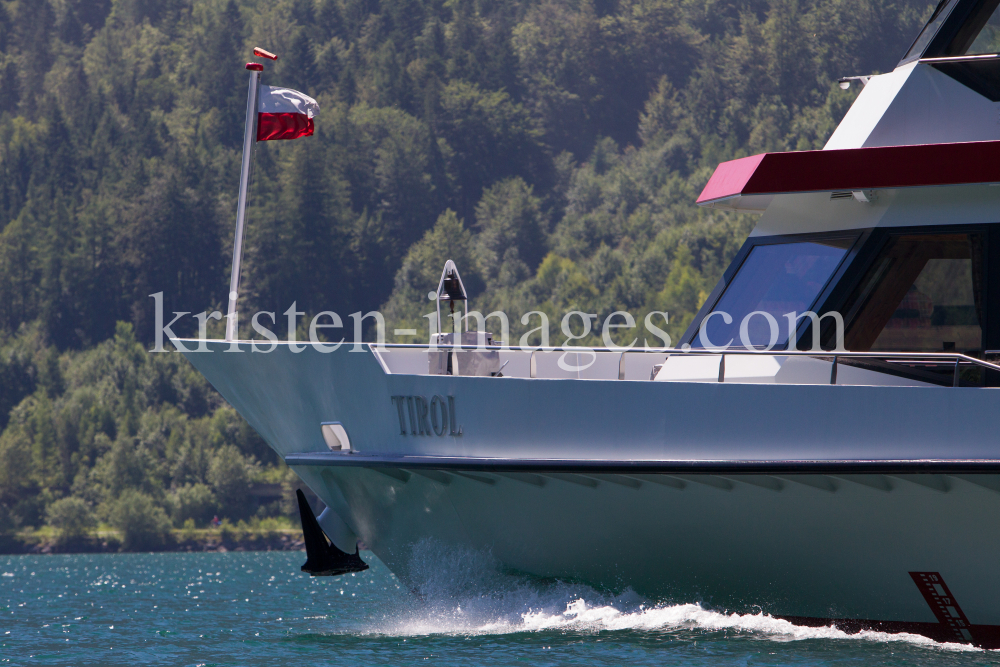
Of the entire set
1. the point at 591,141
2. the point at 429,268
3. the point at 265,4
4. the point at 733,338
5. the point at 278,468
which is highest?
the point at 265,4

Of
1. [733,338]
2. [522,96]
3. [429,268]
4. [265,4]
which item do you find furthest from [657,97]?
[733,338]

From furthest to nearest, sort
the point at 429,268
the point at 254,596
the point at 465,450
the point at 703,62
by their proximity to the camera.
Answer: the point at 703,62
the point at 429,268
the point at 254,596
the point at 465,450

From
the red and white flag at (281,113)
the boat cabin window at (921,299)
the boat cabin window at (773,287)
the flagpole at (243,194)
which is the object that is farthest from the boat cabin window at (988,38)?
the flagpole at (243,194)

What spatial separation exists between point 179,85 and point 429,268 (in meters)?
33.4

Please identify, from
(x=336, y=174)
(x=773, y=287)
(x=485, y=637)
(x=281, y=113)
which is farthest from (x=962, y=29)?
(x=336, y=174)

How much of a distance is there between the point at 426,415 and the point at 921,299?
3669mm

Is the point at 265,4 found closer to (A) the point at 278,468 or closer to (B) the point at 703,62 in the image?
(B) the point at 703,62

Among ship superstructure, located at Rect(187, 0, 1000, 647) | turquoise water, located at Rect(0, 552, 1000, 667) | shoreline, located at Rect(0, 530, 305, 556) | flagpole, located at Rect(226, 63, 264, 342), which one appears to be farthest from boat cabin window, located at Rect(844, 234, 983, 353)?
shoreline, located at Rect(0, 530, 305, 556)

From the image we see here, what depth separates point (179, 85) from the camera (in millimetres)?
93688

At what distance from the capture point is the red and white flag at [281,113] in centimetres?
1119

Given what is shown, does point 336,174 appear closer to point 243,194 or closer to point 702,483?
point 243,194

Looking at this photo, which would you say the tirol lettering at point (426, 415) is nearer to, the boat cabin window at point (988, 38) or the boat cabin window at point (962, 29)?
the boat cabin window at point (962, 29)

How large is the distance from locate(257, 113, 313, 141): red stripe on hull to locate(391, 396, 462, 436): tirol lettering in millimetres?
2891

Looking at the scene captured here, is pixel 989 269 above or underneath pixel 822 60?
underneath
